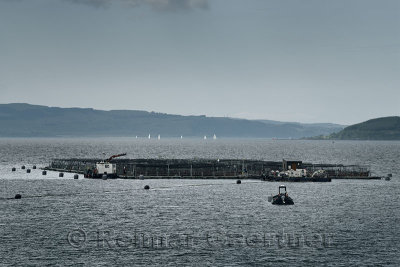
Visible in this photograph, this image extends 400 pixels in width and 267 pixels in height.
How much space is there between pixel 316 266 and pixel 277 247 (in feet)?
32.2

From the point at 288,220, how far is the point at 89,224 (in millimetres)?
31621

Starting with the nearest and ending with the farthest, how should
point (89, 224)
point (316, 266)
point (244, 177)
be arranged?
point (316, 266) → point (89, 224) → point (244, 177)

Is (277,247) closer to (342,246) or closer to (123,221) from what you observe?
(342,246)

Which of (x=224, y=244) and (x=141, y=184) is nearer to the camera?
(x=224, y=244)

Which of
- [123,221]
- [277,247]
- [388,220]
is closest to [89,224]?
[123,221]

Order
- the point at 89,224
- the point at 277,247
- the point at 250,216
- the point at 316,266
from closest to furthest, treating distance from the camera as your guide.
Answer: the point at 316,266 → the point at 277,247 → the point at 89,224 → the point at 250,216

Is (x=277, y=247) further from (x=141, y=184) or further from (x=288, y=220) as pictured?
(x=141, y=184)

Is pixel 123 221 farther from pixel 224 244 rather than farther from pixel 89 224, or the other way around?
pixel 224 244

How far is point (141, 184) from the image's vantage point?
15538 cm

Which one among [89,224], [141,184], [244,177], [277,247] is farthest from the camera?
[244,177]

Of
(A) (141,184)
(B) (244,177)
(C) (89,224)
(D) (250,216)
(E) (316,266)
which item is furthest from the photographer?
(B) (244,177)

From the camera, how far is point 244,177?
16825cm

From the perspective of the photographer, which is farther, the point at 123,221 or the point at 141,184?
the point at 141,184

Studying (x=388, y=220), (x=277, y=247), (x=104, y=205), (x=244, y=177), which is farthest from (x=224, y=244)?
(x=244, y=177)
